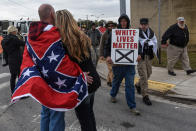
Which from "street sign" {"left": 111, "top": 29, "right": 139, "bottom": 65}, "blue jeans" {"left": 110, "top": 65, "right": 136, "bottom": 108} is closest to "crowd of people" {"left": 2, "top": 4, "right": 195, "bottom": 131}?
"blue jeans" {"left": 110, "top": 65, "right": 136, "bottom": 108}

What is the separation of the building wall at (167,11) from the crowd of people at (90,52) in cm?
555

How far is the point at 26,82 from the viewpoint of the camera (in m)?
2.13

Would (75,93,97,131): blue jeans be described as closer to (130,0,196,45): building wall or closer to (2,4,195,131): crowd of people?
(2,4,195,131): crowd of people

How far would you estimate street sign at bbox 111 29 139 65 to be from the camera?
4.25 metres

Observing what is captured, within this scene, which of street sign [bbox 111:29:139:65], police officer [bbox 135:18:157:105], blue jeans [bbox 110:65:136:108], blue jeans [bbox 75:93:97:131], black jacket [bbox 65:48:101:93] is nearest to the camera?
black jacket [bbox 65:48:101:93]

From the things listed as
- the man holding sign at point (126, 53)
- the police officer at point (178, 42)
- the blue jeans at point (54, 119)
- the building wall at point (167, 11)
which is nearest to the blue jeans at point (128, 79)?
the man holding sign at point (126, 53)

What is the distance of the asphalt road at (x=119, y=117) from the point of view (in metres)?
3.70

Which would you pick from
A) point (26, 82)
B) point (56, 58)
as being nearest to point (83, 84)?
point (56, 58)

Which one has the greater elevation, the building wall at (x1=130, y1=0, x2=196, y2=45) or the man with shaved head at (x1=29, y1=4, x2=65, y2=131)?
the building wall at (x1=130, y1=0, x2=196, y2=45)

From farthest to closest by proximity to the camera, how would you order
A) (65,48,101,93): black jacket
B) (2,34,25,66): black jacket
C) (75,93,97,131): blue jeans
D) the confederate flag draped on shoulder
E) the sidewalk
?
the sidewalk, (2,34,25,66): black jacket, (75,93,97,131): blue jeans, (65,48,101,93): black jacket, the confederate flag draped on shoulder

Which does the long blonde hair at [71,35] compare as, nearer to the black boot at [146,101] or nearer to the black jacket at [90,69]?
the black jacket at [90,69]

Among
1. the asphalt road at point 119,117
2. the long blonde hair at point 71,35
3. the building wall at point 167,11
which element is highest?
the building wall at point 167,11

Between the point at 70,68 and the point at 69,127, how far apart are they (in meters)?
1.80

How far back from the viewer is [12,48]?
518 cm
